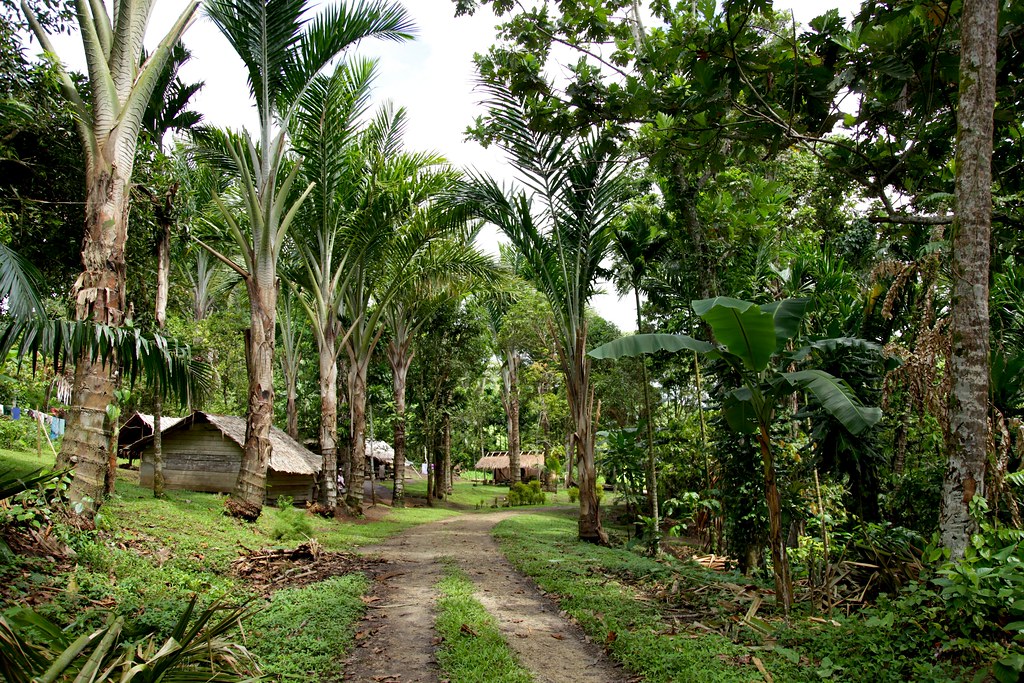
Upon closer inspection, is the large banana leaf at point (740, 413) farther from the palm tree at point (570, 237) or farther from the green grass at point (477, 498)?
the green grass at point (477, 498)

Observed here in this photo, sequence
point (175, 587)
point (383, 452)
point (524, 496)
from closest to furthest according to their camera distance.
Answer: point (175, 587) → point (524, 496) → point (383, 452)

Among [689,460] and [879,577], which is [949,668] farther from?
[689,460]

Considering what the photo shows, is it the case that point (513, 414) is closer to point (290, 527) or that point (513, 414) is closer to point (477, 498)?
point (477, 498)

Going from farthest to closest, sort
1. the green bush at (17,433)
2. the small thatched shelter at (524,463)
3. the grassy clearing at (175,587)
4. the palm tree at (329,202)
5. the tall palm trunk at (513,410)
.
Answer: the small thatched shelter at (524,463) → the tall palm trunk at (513,410) → the green bush at (17,433) → the palm tree at (329,202) → the grassy clearing at (175,587)

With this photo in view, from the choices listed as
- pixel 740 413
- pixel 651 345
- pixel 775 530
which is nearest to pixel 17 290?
pixel 651 345

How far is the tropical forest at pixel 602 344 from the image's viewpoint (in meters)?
4.26

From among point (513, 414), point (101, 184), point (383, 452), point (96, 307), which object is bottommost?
point (383, 452)

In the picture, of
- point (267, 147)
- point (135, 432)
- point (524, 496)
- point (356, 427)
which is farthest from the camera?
point (524, 496)

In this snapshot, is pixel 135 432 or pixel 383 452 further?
pixel 383 452

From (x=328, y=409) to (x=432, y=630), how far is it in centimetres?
965

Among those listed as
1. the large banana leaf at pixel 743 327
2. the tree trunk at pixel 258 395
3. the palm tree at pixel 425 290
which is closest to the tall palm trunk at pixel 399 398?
the palm tree at pixel 425 290

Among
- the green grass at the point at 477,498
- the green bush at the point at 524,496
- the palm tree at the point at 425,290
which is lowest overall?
the green grass at the point at 477,498

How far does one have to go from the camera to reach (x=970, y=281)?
422 cm

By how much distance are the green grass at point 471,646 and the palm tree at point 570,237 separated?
4.66m
